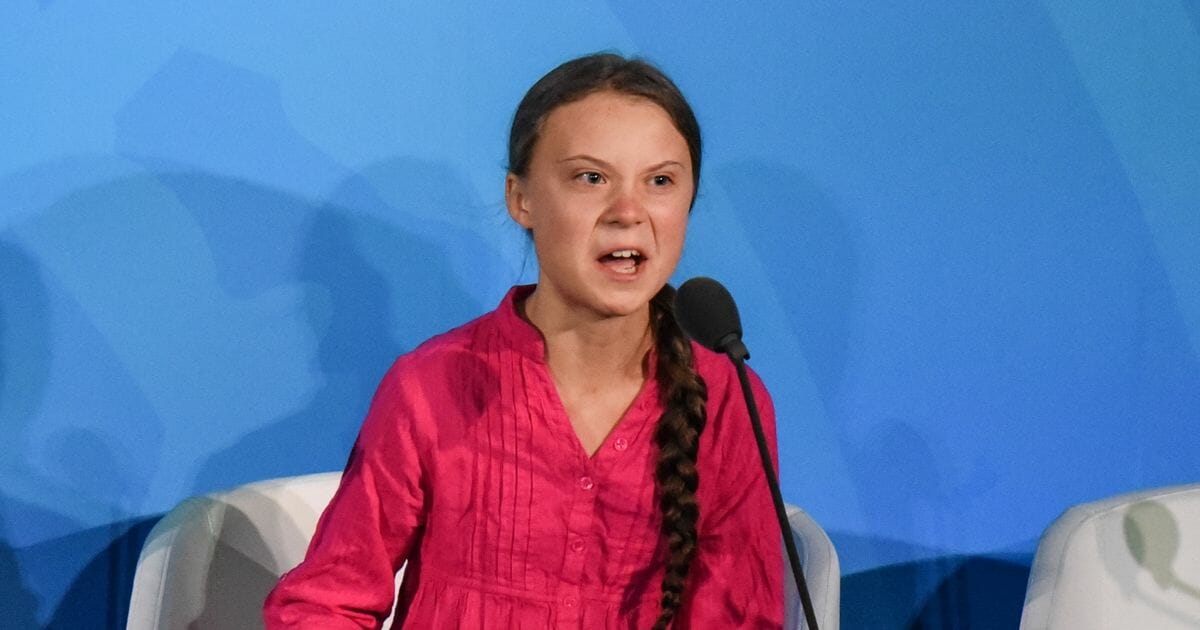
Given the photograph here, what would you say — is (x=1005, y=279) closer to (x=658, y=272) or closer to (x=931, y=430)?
(x=931, y=430)

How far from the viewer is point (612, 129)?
1303 mm

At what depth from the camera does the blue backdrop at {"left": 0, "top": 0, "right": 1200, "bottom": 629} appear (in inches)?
66.1

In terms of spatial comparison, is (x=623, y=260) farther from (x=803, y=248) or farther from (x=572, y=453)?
(x=803, y=248)

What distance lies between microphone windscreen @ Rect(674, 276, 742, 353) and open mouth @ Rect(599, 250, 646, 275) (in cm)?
19

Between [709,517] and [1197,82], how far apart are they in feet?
3.04

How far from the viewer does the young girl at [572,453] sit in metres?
1.30

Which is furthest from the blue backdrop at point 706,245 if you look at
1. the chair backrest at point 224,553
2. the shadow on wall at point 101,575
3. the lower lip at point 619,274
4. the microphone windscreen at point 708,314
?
the microphone windscreen at point 708,314

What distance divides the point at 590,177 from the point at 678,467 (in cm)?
28

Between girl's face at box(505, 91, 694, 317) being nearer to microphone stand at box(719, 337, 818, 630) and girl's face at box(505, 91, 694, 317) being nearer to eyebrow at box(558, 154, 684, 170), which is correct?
eyebrow at box(558, 154, 684, 170)

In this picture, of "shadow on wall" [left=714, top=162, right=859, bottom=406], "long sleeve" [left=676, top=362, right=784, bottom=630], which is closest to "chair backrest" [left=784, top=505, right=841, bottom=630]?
"long sleeve" [left=676, top=362, right=784, bottom=630]

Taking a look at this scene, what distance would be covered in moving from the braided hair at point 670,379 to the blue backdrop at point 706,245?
404 mm

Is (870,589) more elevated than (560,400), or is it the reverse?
(560,400)

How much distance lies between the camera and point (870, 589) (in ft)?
6.20

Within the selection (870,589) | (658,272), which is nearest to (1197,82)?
(870,589)
